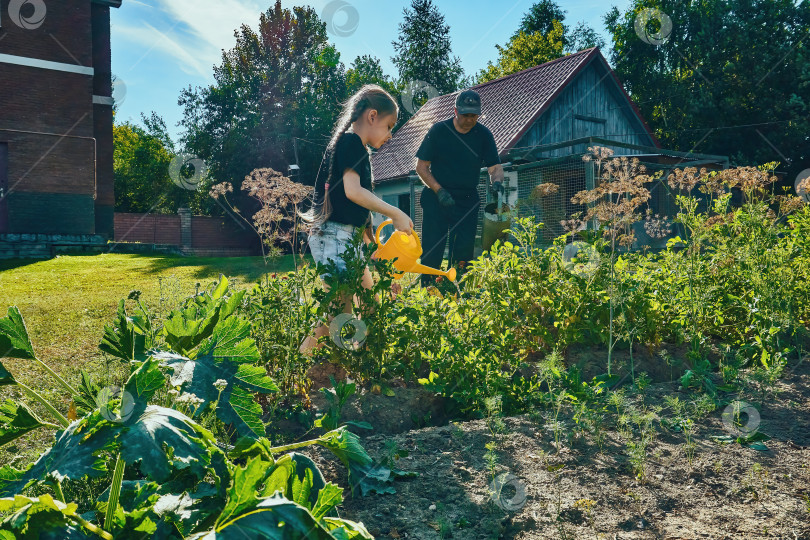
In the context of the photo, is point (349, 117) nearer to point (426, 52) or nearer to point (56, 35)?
point (56, 35)

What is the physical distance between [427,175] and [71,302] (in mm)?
3992

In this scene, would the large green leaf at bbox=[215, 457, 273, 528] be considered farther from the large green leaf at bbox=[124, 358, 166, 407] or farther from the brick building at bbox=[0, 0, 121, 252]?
the brick building at bbox=[0, 0, 121, 252]

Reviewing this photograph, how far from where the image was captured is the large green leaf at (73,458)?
1.11 m

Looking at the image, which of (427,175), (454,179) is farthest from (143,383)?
(454,179)

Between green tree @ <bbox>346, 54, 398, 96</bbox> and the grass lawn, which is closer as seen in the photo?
the grass lawn

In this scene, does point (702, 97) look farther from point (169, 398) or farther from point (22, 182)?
point (169, 398)

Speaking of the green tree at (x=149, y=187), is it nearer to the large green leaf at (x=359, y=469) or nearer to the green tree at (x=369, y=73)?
the green tree at (x=369, y=73)

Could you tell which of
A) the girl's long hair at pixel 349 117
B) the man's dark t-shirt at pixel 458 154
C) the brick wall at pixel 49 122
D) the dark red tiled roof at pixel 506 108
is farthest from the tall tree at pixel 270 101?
the girl's long hair at pixel 349 117

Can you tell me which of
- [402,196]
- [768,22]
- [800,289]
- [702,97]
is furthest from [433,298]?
[768,22]

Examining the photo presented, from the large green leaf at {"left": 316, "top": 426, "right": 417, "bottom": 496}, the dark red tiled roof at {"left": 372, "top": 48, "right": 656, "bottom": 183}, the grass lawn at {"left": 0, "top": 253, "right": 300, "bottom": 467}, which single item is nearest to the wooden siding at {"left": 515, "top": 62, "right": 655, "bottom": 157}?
the dark red tiled roof at {"left": 372, "top": 48, "right": 656, "bottom": 183}

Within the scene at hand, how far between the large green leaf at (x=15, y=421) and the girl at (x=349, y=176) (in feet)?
7.77

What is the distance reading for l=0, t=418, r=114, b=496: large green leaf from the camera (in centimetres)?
111

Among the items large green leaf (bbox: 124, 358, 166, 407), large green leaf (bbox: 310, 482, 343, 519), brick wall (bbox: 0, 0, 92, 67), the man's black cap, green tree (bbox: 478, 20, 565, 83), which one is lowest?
large green leaf (bbox: 310, 482, 343, 519)

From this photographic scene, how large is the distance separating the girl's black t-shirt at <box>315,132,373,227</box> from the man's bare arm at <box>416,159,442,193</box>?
2112mm
